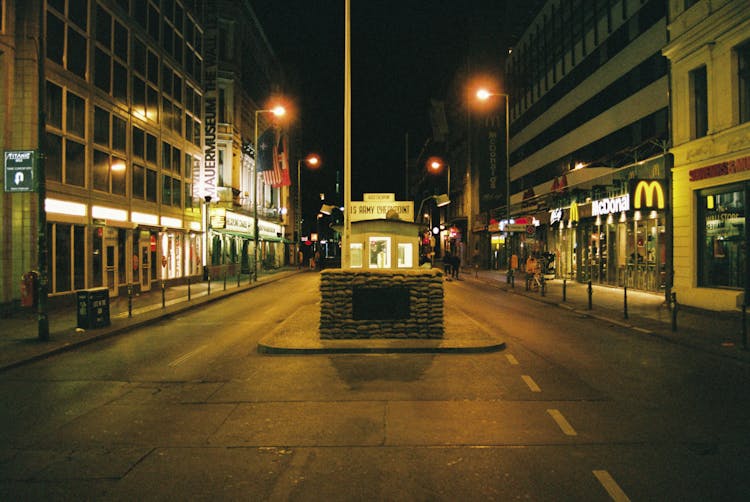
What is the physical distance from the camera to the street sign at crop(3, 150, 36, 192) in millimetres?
13484

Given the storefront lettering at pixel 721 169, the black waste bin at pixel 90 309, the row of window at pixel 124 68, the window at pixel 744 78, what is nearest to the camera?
the black waste bin at pixel 90 309

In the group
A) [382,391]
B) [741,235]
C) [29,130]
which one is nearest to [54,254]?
[29,130]

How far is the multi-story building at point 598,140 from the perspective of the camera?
24.4 meters

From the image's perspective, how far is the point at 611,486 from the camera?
16.6 ft

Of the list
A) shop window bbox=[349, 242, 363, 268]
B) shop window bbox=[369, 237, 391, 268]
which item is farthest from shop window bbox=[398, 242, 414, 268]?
shop window bbox=[349, 242, 363, 268]

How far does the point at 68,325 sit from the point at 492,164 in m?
44.4

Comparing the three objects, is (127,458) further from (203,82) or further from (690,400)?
(203,82)

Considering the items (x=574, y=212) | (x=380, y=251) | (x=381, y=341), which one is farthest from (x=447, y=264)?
(x=381, y=341)

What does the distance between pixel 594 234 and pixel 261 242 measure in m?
32.7

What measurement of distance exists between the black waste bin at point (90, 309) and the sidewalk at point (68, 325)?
0.20 m

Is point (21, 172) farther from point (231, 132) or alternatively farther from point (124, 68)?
point (231, 132)

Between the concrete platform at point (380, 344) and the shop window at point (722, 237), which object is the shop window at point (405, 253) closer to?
the concrete platform at point (380, 344)

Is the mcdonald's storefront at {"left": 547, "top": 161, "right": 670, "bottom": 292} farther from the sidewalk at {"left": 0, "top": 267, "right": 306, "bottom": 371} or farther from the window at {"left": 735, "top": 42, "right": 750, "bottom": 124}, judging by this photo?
the sidewalk at {"left": 0, "top": 267, "right": 306, "bottom": 371}

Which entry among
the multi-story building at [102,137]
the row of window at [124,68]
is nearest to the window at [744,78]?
the multi-story building at [102,137]
